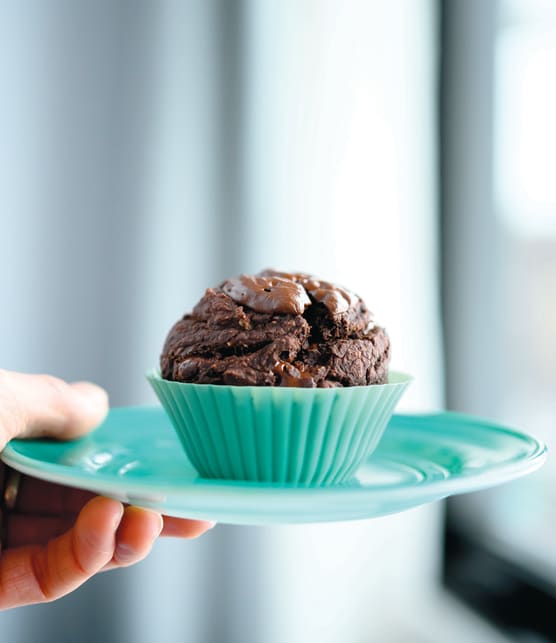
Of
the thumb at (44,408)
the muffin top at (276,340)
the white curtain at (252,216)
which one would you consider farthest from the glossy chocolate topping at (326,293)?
the white curtain at (252,216)

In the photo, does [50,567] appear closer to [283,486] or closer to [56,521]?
[56,521]

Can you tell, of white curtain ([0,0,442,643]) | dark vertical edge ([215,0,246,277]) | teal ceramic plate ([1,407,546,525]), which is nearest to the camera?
teal ceramic plate ([1,407,546,525])

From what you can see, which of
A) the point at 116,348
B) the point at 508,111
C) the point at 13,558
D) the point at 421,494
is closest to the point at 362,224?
the point at 508,111

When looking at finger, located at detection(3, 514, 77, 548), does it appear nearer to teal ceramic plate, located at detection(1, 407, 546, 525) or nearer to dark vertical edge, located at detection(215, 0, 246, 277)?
teal ceramic plate, located at detection(1, 407, 546, 525)

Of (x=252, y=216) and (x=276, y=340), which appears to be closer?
(x=276, y=340)

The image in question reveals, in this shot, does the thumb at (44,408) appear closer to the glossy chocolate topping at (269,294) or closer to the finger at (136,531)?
the finger at (136,531)

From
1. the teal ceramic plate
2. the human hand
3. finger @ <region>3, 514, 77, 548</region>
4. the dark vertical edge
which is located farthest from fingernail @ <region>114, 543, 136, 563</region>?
the dark vertical edge

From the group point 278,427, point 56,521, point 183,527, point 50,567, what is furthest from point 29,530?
point 278,427
